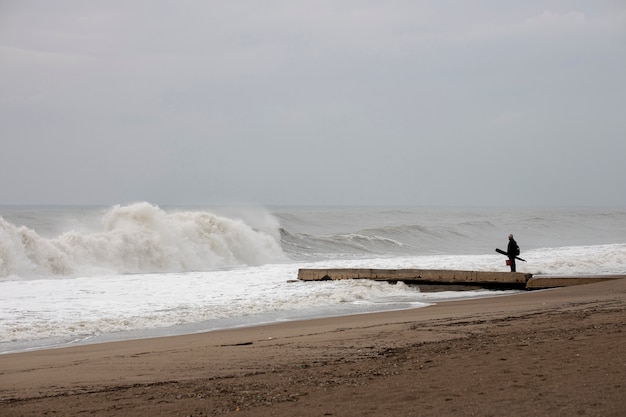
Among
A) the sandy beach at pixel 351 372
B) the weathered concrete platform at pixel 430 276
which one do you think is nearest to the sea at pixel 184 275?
the weathered concrete platform at pixel 430 276

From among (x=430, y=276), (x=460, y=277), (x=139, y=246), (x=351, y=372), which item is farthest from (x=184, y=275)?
(x=351, y=372)

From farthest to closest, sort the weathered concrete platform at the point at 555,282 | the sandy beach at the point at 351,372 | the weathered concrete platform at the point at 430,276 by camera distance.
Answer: the weathered concrete platform at the point at 430,276, the weathered concrete platform at the point at 555,282, the sandy beach at the point at 351,372

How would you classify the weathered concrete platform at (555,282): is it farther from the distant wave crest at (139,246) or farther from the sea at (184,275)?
the distant wave crest at (139,246)

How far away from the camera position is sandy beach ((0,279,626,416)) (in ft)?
17.8

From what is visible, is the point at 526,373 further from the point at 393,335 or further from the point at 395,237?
the point at 395,237

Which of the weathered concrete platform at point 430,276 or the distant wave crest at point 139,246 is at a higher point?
the distant wave crest at point 139,246

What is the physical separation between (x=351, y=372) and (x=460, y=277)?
38.4 ft

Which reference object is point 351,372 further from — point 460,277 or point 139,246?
point 139,246

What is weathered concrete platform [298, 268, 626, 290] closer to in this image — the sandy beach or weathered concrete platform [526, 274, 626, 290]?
weathered concrete platform [526, 274, 626, 290]

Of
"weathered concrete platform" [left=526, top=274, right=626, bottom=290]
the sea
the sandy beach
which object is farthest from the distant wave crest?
the sandy beach

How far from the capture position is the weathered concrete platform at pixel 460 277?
1744 cm

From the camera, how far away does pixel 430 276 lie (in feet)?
59.7

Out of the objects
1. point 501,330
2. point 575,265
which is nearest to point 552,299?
point 501,330

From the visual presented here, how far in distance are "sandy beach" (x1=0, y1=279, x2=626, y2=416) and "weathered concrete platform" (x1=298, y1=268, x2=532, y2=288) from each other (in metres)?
7.15
